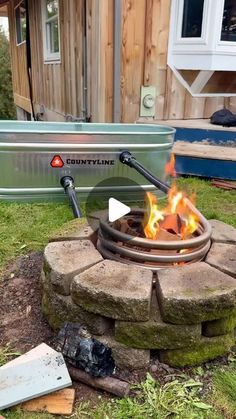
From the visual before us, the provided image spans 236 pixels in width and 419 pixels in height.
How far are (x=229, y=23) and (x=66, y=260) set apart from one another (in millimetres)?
3497

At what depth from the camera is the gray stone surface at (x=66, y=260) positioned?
1449 millimetres

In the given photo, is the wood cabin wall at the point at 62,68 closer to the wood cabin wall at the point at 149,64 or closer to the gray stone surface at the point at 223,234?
the wood cabin wall at the point at 149,64

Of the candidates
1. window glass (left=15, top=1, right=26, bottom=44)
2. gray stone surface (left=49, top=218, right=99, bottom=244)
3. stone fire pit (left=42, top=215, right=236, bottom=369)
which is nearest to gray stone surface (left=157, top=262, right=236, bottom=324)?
stone fire pit (left=42, top=215, right=236, bottom=369)

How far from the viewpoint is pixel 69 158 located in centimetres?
272

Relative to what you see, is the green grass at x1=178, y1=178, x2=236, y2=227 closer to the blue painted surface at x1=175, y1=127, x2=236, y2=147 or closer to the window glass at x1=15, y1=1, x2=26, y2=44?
the blue painted surface at x1=175, y1=127, x2=236, y2=147

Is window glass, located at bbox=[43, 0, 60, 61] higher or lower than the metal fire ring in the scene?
higher

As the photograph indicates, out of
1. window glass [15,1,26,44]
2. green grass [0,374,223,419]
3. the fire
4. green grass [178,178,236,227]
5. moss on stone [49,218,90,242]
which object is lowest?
green grass [178,178,236,227]

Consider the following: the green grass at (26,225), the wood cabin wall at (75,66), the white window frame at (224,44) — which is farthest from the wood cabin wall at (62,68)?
the green grass at (26,225)

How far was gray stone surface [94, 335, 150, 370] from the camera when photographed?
1.40 metres

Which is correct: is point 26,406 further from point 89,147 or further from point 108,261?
point 89,147

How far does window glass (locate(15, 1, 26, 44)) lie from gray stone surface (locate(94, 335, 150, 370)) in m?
7.67

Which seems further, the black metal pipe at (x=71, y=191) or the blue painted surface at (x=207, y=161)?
the blue painted surface at (x=207, y=161)

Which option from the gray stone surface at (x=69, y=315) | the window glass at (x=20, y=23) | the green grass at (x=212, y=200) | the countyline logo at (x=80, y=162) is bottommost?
the green grass at (x=212, y=200)

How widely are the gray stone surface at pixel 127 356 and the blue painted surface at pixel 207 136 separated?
273 cm
